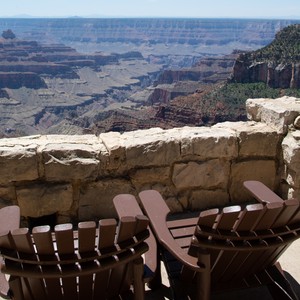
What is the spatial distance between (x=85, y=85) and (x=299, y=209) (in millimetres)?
125952

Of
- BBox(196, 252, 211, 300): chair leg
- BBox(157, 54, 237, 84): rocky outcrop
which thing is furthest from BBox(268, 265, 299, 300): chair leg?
BBox(157, 54, 237, 84): rocky outcrop

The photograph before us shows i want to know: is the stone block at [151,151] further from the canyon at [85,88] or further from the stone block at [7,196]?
the canyon at [85,88]

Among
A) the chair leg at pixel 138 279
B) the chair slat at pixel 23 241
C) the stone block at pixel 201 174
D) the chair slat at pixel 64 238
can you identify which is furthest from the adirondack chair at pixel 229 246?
the stone block at pixel 201 174

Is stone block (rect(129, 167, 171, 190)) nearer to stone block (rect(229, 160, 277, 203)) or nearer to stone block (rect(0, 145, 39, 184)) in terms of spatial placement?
stone block (rect(229, 160, 277, 203))

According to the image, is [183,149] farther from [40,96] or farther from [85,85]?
[85,85]

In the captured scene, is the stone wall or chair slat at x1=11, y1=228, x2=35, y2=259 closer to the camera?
chair slat at x1=11, y1=228, x2=35, y2=259

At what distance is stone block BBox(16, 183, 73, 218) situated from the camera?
282cm

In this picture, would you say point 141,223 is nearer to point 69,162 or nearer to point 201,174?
point 69,162

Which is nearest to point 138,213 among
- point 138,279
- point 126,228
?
point 138,279

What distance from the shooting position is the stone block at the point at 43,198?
2818 millimetres

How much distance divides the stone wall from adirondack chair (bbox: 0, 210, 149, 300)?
51.6 inches

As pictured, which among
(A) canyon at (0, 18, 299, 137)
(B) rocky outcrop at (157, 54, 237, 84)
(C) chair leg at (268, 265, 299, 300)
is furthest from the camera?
(B) rocky outcrop at (157, 54, 237, 84)

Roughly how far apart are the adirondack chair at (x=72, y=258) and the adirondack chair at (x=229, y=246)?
0.22 meters

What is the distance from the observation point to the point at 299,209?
1560 millimetres
